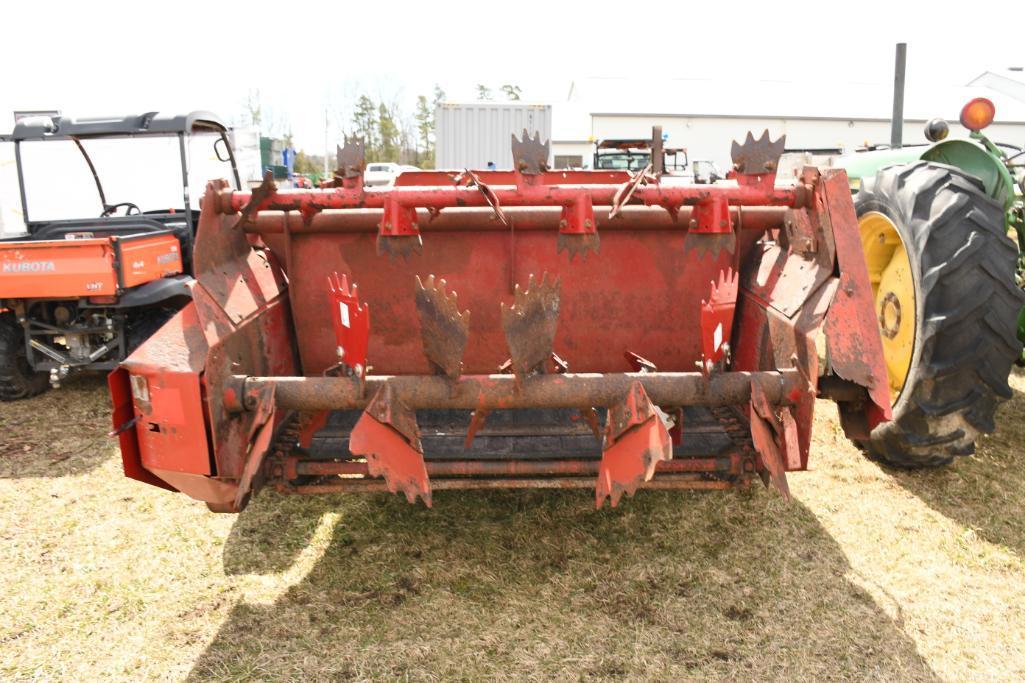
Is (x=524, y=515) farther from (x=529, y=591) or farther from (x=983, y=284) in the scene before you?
(x=983, y=284)

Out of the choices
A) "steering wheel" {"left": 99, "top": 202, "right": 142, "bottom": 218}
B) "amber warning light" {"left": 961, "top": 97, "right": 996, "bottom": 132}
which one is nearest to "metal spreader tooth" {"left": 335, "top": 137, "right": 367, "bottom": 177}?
"amber warning light" {"left": 961, "top": 97, "right": 996, "bottom": 132}

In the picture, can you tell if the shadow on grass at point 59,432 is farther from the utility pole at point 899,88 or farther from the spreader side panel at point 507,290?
the utility pole at point 899,88

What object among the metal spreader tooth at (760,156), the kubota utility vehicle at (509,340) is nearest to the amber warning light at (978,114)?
the kubota utility vehicle at (509,340)

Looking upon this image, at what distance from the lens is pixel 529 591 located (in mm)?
2822

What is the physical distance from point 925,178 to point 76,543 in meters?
4.23

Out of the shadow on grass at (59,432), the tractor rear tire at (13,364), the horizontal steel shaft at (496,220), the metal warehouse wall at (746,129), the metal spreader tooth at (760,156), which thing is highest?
the metal warehouse wall at (746,129)

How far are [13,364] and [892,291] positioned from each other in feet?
19.5

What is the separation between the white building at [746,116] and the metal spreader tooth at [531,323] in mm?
27567

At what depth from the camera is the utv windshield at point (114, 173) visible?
632 cm

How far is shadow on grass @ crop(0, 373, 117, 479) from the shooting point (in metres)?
4.32

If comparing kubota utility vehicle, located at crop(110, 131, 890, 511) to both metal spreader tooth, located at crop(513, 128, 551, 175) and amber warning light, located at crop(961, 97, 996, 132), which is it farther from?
amber warning light, located at crop(961, 97, 996, 132)

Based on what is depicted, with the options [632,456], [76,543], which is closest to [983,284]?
[632,456]

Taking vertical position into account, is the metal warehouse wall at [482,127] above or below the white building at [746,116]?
below

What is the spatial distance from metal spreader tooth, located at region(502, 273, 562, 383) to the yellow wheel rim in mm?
1937
